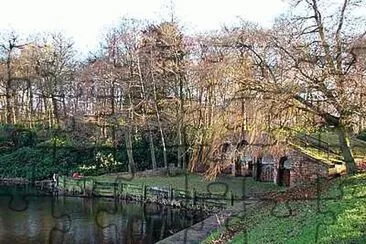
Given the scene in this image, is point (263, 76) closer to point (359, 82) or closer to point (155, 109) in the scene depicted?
point (359, 82)

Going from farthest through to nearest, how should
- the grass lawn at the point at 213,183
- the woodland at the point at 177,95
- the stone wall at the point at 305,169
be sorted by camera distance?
the grass lawn at the point at 213,183 → the stone wall at the point at 305,169 → the woodland at the point at 177,95

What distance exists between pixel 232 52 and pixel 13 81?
33.6 ft

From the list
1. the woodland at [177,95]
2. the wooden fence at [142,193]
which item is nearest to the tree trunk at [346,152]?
the woodland at [177,95]

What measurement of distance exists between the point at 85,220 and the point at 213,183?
459cm

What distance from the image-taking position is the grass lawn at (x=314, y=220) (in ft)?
18.3

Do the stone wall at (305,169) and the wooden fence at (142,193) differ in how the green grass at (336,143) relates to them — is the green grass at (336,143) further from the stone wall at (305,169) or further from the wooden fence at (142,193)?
the wooden fence at (142,193)

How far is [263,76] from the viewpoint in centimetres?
924

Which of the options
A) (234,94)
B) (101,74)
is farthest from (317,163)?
(101,74)

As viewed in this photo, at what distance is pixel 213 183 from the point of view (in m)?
16.0

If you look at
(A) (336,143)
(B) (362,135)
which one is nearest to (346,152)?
(A) (336,143)

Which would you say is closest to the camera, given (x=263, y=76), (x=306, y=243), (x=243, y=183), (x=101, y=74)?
(x=306, y=243)

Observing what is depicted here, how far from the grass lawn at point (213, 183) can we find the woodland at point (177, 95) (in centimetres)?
96

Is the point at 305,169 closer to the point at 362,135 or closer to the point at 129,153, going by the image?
the point at 362,135

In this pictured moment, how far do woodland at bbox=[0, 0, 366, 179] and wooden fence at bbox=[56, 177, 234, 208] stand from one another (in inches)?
47.7
